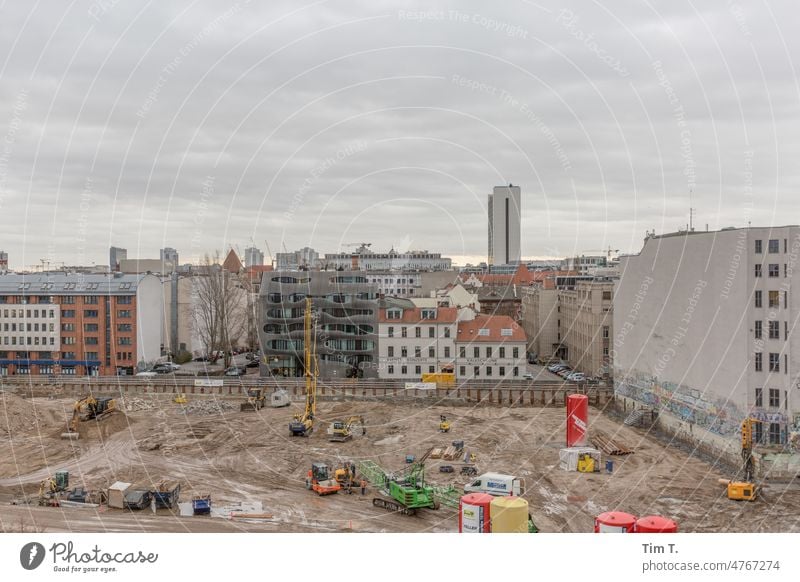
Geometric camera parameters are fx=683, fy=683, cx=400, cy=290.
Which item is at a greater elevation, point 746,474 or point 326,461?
point 746,474

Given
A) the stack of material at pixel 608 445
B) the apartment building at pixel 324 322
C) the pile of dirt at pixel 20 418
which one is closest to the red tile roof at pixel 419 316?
the apartment building at pixel 324 322

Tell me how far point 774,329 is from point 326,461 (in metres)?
18.1

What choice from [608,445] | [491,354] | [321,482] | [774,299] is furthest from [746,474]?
[491,354]

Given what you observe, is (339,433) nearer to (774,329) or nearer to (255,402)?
(255,402)

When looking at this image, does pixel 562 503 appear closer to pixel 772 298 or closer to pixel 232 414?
pixel 772 298

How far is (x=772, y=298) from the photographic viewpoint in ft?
82.6

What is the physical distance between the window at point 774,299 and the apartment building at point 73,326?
39.6 meters

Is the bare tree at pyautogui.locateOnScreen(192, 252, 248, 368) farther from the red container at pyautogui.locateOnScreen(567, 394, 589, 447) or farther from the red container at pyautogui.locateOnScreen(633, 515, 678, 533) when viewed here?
the red container at pyautogui.locateOnScreen(633, 515, 678, 533)

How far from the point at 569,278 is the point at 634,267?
22632 millimetres

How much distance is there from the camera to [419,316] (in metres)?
44.8

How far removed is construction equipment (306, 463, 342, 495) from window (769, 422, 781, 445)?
15.9 meters

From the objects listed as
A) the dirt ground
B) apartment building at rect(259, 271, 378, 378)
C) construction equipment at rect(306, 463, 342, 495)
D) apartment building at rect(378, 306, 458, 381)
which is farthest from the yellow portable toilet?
apartment building at rect(259, 271, 378, 378)

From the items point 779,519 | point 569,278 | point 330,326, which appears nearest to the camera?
point 779,519
